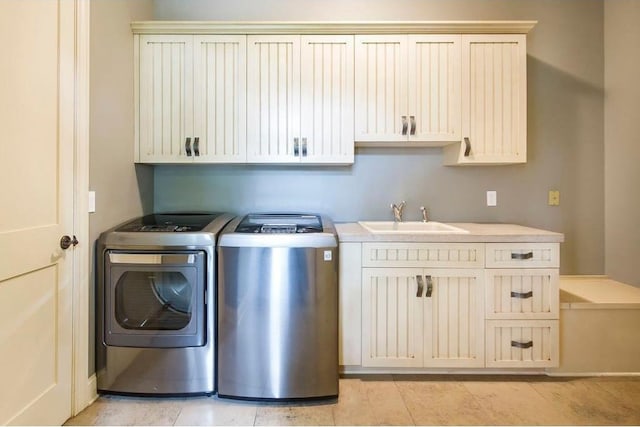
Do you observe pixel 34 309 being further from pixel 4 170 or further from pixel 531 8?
pixel 531 8

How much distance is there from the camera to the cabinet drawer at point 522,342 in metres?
2.14

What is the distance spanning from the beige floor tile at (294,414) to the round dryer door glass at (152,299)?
657 mm

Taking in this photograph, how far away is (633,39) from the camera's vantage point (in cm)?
252

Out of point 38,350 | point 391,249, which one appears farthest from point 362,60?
point 38,350

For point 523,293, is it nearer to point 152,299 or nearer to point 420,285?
point 420,285

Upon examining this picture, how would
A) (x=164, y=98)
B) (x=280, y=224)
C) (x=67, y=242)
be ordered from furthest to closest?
(x=164, y=98), (x=280, y=224), (x=67, y=242)

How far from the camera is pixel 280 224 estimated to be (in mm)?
2252

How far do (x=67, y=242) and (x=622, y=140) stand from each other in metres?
3.62

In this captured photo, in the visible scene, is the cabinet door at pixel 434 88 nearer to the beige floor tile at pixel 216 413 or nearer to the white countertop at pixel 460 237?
the white countertop at pixel 460 237

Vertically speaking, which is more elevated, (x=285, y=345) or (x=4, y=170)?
(x=4, y=170)

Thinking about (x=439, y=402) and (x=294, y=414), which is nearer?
(x=294, y=414)

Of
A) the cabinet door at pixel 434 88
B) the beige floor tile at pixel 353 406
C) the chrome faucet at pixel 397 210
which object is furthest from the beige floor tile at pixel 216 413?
the cabinet door at pixel 434 88

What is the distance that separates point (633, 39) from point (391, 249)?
232cm

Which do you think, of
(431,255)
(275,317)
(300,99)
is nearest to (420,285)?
(431,255)
